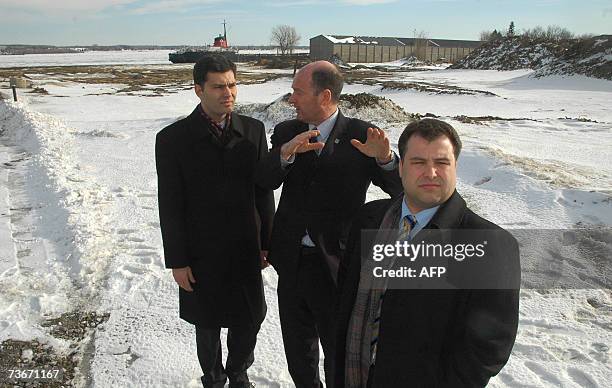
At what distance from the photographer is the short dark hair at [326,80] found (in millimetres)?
2207

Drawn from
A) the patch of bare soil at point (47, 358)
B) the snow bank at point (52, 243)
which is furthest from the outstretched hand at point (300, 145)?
the snow bank at point (52, 243)

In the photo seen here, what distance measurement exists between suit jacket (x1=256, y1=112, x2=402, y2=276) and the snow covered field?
109 cm

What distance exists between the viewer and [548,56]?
3697cm

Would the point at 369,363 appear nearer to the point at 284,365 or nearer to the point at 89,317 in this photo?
the point at 284,365

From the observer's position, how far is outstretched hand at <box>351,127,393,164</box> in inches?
78.3

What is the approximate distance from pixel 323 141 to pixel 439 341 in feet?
3.74

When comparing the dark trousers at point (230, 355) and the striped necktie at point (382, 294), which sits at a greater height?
the striped necktie at point (382, 294)

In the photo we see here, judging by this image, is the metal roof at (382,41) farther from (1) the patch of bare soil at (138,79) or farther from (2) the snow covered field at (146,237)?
(2) the snow covered field at (146,237)

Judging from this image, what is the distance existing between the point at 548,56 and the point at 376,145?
41573mm

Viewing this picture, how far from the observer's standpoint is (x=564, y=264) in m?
4.17

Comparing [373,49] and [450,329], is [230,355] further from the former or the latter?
[373,49]

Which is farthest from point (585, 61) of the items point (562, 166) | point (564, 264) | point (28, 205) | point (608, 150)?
point (28, 205)

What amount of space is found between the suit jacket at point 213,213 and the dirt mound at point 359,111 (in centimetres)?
Result: 947

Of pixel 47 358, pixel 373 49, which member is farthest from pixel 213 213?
pixel 373 49
